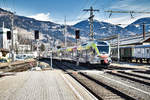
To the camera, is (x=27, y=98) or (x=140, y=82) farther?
(x=140, y=82)

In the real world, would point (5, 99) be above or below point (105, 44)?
below

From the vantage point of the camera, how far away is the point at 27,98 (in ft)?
26.1

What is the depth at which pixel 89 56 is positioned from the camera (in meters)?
24.2

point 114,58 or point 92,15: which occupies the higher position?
point 92,15

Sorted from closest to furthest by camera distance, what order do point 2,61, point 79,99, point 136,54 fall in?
point 79,99
point 136,54
point 2,61

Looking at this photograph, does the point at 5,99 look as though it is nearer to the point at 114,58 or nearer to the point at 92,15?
the point at 92,15

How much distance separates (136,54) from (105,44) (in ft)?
56.3

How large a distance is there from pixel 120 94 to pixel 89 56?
1514 cm

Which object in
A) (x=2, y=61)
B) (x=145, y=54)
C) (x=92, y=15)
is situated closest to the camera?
(x=92, y=15)

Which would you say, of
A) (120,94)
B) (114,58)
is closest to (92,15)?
(114,58)

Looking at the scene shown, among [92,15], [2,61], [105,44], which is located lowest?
[2,61]

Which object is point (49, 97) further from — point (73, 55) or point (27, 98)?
point (73, 55)

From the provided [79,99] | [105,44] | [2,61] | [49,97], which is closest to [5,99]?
[49,97]

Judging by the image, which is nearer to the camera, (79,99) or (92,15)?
(79,99)
